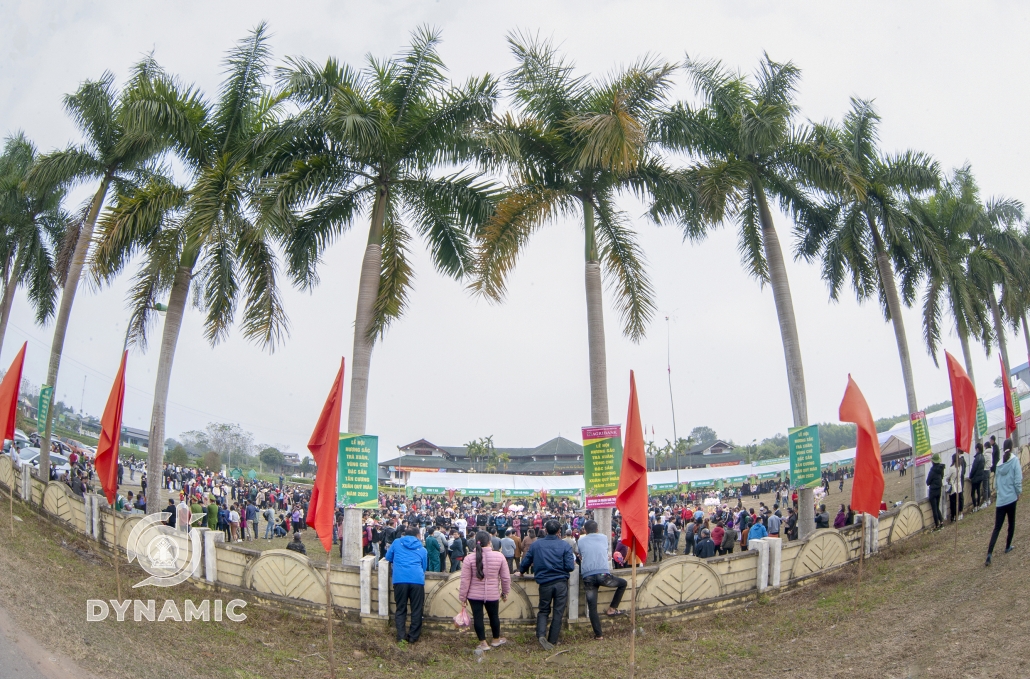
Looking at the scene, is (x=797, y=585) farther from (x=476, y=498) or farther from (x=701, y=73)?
(x=476, y=498)

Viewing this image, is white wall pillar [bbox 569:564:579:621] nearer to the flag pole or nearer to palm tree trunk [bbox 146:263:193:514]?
the flag pole

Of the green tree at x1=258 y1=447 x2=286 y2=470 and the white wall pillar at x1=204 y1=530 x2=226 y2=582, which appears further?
the green tree at x1=258 y1=447 x2=286 y2=470

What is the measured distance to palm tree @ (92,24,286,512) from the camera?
13359 mm

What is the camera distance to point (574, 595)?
32.3ft

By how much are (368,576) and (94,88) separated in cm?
1531

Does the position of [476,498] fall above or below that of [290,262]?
below

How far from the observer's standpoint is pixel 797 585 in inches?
449

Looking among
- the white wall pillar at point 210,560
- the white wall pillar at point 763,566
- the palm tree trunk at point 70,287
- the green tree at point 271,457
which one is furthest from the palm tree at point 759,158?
the green tree at point 271,457

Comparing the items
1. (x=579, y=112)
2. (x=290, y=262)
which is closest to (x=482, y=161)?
(x=579, y=112)

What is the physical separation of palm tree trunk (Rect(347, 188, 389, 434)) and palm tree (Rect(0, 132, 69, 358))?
14.2 m

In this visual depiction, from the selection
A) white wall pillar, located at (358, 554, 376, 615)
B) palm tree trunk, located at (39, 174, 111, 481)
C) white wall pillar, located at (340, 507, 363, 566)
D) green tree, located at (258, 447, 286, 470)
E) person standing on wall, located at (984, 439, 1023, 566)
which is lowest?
green tree, located at (258, 447, 286, 470)

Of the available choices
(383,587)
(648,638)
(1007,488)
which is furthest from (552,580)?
(1007,488)

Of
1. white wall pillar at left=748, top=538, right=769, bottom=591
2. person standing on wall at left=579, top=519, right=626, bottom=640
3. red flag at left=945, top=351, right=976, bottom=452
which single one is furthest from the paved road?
red flag at left=945, top=351, right=976, bottom=452

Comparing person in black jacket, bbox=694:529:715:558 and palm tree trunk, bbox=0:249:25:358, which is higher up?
palm tree trunk, bbox=0:249:25:358
